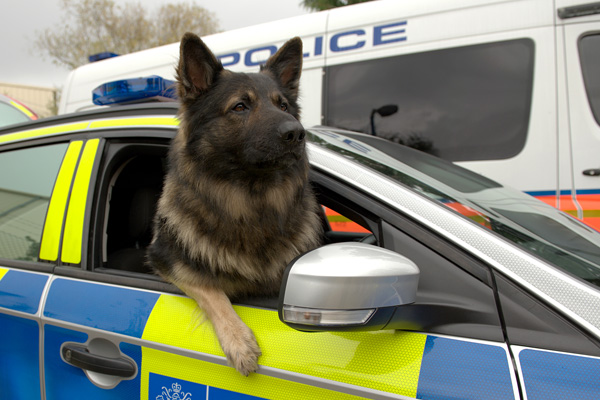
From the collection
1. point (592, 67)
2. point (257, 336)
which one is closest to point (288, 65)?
point (257, 336)

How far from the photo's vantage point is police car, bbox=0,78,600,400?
1.06 m

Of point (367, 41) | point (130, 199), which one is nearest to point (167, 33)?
point (367, 41)

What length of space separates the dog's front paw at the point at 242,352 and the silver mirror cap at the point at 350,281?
29cm

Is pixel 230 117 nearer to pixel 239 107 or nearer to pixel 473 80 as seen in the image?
pixel 239 107

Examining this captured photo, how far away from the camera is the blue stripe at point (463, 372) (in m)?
1.03

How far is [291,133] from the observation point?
1615mm

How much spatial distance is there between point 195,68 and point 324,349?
126 centimetres

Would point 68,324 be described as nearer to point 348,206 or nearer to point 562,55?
point 348,206

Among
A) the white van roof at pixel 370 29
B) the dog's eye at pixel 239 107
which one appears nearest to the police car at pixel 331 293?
the dog's eye at pixel 239 107

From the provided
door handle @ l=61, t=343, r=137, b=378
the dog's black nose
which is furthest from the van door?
door handle @ l=61, t=343, r=137, b=378

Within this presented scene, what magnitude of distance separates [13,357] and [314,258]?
136 centimetres

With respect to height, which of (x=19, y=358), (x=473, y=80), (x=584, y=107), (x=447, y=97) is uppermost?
(x=473, y=80)

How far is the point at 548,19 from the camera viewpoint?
11.9 feet

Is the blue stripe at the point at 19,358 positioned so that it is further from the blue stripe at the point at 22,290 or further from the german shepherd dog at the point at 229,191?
the german shepherd dog at the point at 229,191
